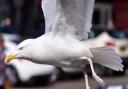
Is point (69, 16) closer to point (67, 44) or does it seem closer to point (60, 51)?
point (67, 44)

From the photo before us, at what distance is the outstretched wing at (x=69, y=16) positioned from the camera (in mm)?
6379

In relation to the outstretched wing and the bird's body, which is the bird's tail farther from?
the outstretched wing

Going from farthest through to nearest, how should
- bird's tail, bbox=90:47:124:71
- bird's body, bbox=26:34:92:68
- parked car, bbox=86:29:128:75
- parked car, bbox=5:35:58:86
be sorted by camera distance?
parked car, bbox=86:29:128:75 → parked car, bbox=5:35:58:86 → bird's tail, bbox=90:47:124:71 → bird's body, bbox=26:34:92:68

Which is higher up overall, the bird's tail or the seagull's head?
the seagull's head

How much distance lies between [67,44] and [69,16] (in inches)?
13.2

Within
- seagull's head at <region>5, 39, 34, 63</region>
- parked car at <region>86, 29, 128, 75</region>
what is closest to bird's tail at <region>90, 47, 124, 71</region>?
seagull's head at <region>5, 39, 34, 63</region>

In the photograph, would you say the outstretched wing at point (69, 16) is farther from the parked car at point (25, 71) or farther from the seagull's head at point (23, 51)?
the parked car at point (25, 71)

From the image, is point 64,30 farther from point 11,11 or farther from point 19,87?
point 11,11

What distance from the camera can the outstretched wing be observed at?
6379 millimetres

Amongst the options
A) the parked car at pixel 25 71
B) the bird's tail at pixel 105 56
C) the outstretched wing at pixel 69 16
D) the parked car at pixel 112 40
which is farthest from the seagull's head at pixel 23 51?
the parked car at pixel 112 40

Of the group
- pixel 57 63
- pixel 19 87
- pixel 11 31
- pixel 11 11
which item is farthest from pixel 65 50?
pixel 11 11

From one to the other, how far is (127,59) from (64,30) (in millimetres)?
13050

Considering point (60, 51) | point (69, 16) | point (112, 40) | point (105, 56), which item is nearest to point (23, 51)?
point (60, 51)

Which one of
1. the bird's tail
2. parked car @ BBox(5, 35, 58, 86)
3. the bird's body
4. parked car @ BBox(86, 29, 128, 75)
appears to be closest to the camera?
the bird's body
